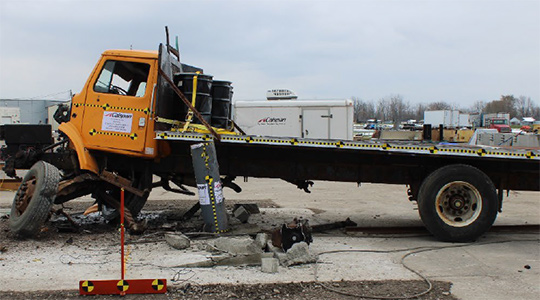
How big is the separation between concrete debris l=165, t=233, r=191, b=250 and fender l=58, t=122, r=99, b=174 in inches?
76.1

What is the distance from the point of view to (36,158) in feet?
27.8

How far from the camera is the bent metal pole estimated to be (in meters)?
7.48

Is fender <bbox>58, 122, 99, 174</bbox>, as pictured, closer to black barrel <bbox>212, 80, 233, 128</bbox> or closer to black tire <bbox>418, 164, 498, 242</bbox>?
black barrel <bbox>212, 80, 233, 128</bbox>

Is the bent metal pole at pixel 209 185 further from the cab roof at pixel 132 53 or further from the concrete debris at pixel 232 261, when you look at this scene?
the cab roof at pixel 132 53

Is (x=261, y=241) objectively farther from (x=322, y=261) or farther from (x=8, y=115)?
(x=8, y=115)

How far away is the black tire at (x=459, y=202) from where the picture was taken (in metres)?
7.64

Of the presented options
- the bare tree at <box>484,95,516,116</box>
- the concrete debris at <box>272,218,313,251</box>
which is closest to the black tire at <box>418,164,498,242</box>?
the concrete debris at <box>272,218,313,251</box>

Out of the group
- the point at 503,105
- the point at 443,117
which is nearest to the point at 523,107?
the point at 503,105

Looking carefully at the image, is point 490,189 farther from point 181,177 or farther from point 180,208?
point 180,208

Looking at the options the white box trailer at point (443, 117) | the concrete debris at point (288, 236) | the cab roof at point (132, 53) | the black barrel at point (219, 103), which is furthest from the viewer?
the white box trailer at point (443, 117)

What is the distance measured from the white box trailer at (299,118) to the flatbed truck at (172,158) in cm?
718

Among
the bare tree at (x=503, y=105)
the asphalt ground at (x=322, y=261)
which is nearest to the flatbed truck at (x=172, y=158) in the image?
the asphalt ground at (x=322, y=261)

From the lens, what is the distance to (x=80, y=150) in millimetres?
7824

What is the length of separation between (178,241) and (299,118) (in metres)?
10.3
